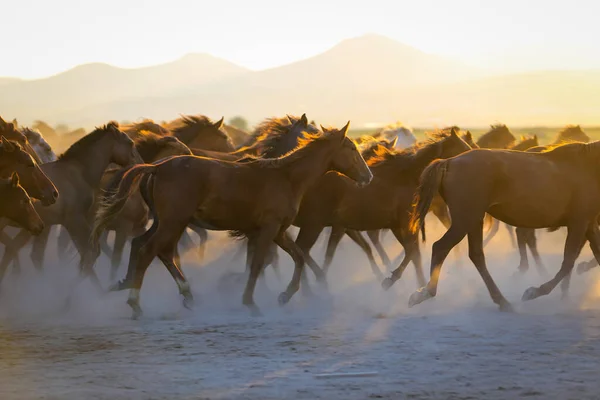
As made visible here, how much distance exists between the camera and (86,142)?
1267cm

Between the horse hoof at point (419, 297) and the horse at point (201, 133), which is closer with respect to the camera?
the horse hoof at point (419, 297)

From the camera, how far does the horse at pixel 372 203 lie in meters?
11.9

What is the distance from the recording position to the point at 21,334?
9023mm

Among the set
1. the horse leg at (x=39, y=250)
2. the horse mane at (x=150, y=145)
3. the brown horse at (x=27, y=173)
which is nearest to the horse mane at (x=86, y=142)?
the horse mane at (x=150, y=145)

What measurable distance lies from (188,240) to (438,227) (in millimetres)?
5909

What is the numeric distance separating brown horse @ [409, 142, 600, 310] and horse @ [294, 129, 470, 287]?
51.4 inches

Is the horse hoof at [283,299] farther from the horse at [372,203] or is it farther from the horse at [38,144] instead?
the horse at [38,144]

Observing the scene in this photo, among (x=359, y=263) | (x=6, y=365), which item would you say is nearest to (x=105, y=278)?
(x=359, y=263)

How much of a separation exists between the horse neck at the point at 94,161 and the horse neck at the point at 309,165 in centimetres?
302

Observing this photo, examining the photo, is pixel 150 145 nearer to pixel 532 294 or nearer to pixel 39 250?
pixel 39 250

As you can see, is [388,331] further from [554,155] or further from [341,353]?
[554,155]

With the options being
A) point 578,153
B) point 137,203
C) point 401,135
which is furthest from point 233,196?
point 401,135

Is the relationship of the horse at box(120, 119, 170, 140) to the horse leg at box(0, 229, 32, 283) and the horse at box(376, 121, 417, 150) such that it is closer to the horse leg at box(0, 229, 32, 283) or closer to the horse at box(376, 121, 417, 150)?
the horse leg at box(0, 229, 32, 283)

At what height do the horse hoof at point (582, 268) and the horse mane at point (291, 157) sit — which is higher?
the horse mane at point (291, 157)
